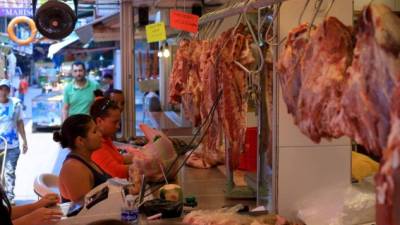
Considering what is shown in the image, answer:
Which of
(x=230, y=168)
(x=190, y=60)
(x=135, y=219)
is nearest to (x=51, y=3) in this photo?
(x=190, y=60)

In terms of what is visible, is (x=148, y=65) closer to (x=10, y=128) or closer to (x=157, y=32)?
(x=10, y=128)

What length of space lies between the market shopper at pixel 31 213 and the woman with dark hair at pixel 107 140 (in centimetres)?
66

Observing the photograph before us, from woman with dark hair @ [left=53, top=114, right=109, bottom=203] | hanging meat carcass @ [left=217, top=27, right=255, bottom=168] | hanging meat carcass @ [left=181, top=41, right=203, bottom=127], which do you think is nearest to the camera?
hanging meat carcass @ [left=217, top=27, right=255, bottom=168]

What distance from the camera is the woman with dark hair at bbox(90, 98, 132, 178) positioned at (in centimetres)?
348

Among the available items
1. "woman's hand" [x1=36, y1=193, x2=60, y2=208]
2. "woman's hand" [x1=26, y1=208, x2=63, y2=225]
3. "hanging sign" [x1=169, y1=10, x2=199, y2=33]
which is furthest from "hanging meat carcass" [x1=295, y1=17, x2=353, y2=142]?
"hanging sign" [x1=169, y1=10, x2=199, y2=33]

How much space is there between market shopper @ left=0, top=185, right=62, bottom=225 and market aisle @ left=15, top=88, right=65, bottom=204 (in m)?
→ 4.18

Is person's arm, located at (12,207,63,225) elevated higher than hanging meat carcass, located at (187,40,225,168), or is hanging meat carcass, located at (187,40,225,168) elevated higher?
hanging meat carcass, located at (187,40,225,168)

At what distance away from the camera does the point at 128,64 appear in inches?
236

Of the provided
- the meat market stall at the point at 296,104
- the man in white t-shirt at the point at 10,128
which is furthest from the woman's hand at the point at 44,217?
the man in white t-shirt at the point at 10,128

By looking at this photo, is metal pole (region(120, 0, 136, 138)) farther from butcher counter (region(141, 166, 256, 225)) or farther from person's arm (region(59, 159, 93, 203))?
person's arm (region(59, 159, 93, 203))

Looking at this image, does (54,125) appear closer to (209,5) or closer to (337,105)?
(209,5)

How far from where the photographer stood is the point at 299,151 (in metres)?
2.41

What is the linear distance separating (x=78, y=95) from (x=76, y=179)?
3819 millimetres

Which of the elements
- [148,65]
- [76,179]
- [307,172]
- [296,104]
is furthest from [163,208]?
[148,65]
